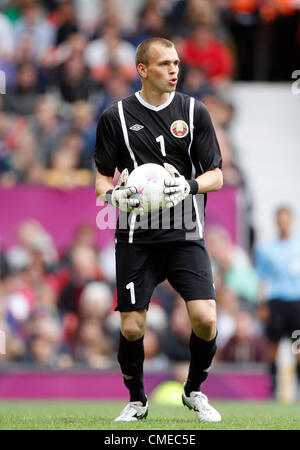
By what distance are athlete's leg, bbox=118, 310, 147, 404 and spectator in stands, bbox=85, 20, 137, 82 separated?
345 inches

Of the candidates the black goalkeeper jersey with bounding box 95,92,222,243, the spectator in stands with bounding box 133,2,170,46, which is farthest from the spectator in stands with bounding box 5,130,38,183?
the black goalkeeper jersey with bounding box 95,92,222,243

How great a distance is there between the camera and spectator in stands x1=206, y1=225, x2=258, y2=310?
1285 cm

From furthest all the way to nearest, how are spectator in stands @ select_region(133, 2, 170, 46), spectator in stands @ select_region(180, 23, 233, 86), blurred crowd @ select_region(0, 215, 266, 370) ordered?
spectator in stands @ select_region(133, 2, 170, 46), spectator in stands @ select_region(180, 23, 233, 86), blurred crowd @ select_region(0, 215, 266, 370)

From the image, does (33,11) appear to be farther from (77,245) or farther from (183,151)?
(183,151)

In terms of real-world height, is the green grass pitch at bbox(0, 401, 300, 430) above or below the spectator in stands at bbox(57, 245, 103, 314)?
below

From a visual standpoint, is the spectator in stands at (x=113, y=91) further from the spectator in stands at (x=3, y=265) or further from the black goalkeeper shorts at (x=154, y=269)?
the black goalkeeper shorts at (x=154, y=269)

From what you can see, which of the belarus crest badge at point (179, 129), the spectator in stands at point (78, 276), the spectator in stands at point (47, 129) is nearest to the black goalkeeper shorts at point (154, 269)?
the belarus crest badge at point (179, 129)

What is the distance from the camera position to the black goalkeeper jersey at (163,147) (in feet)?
22.5

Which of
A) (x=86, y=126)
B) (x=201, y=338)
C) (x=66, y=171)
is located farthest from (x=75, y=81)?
(x=201, y=338)

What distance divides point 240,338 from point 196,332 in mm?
5423

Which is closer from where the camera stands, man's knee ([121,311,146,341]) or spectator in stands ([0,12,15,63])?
man's knee ([121,311,146,341])

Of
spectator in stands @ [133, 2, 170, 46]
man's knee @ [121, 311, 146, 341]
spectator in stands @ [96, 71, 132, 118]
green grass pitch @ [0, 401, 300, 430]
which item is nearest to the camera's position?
green grass pitch @ [0, 401, 300, 430]

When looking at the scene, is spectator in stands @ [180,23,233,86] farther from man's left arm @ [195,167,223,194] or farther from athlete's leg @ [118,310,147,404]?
athlete's leg @ [118,310,147,404]

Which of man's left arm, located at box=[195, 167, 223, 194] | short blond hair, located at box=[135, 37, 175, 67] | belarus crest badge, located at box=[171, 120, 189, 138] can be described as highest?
short blond hair, located at box=[135, 37, 175, 67]
